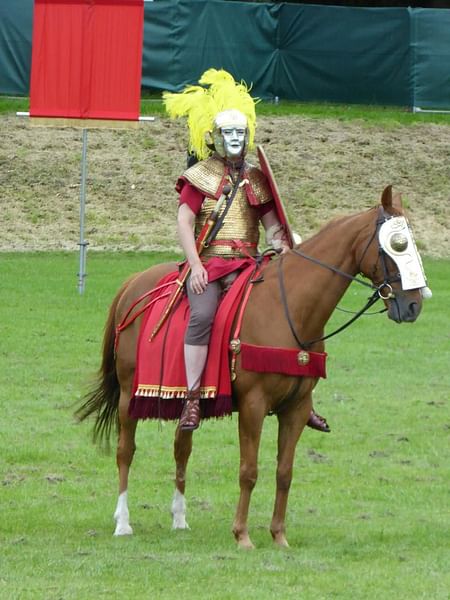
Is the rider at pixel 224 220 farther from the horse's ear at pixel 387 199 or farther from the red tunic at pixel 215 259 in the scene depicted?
the horse's ear at pixel 387 199

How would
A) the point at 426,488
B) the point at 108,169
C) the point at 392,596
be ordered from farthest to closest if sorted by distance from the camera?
the point at 108,169 → the point at 426,488 → the point at 392,596

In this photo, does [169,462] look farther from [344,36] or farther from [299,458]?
[344,36]

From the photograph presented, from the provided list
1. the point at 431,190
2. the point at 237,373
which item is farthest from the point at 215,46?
the point at 237,373

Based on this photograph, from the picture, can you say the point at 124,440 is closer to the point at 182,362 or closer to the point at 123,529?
the point at 123,529

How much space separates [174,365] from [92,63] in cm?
1089

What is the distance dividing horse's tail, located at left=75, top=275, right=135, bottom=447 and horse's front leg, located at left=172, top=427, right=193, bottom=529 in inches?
24.4

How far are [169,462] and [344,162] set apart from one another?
58.8 ft

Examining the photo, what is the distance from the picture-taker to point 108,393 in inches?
388

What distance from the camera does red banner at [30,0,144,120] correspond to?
18.8m

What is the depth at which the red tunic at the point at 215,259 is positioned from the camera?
28.7ft

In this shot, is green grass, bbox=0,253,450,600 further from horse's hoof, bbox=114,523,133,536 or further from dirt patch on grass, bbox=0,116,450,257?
dirt patch on grass, bbox=0,116,450,257

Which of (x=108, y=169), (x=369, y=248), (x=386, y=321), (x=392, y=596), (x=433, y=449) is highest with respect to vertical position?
(x=369, y=248)

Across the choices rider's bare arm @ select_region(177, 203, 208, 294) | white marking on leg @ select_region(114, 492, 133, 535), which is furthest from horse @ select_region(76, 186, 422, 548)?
white marking on leg @ select_region(114, 492, 133, 535)

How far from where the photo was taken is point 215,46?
29.8 metres
